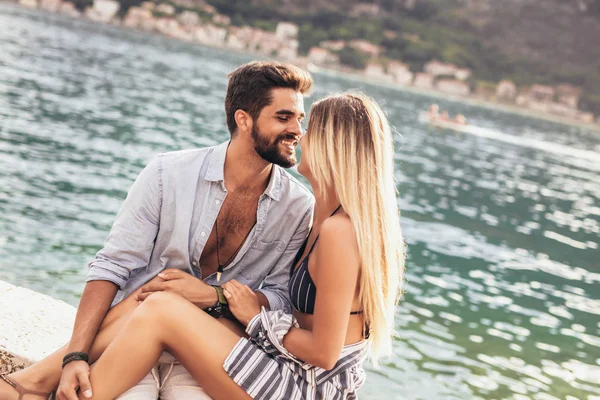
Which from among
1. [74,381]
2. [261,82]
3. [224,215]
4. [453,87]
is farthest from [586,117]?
[74,381]

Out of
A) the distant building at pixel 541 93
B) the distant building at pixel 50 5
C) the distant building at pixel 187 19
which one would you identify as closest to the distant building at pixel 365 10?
the distant building at pixel 541 93

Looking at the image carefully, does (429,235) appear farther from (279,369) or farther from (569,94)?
(569,94)

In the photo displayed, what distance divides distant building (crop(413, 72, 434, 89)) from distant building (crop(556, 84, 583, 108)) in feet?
97.3

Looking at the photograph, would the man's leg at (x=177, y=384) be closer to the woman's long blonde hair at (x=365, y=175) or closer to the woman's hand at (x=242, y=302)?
the woman's hand at (x=242, y=302)

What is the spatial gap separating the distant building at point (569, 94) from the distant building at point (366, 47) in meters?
41.0

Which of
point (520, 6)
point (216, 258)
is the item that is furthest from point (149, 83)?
point (520, 6)

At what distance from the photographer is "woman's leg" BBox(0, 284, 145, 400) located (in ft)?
8.99

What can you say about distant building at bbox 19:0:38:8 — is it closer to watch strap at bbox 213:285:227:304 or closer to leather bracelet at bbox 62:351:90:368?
watch strap at bbox 213:285:227:304

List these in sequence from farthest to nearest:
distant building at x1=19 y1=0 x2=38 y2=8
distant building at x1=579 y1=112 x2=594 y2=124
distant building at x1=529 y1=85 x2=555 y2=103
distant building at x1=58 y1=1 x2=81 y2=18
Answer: distant building at x1=529 y1=85 x2=555 y2=103
distant building at x1=579 y1=112 x2=594 y2=124
distant building at x1=58 y1=1 x2=81 y2=18
distant building at x1=19 y1=0 x2=38 y2=8

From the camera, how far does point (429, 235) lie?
13.8 meters

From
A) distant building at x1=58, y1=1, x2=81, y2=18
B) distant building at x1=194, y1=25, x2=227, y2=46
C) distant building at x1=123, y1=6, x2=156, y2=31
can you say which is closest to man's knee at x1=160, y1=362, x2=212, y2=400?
distant building at x1=58, y1=1, x2=81, y2=18

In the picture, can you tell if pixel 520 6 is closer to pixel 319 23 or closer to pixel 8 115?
Result: pixel 319 23

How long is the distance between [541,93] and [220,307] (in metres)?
151

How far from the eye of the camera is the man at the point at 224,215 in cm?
307
